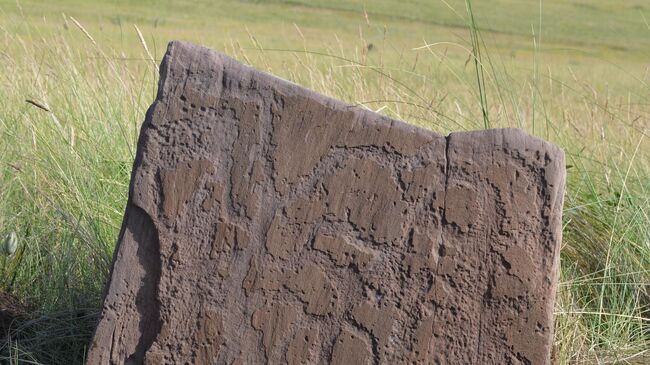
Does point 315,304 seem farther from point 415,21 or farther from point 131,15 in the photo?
point 415,21

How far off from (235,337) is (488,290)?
520 mm

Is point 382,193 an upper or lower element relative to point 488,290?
upper

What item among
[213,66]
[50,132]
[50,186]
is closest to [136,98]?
[50,132]

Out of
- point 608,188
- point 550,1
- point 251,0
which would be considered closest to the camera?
point 608,188

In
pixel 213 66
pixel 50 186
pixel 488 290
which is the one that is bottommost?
pixel 50 186

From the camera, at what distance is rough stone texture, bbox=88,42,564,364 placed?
1.83 metres

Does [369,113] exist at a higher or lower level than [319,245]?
higher

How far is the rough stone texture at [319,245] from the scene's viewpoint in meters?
1.83

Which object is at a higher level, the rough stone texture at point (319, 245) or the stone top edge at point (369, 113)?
the stone top edge at point (369, 113)

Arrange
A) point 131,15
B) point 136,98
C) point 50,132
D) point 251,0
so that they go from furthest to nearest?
point 251,0, point 131,15, point 136,98, point 50,132

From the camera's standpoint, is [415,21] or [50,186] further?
[415,21]

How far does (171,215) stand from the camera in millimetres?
1824

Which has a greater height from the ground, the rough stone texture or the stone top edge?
the stone top edge

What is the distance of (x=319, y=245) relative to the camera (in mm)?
1830
